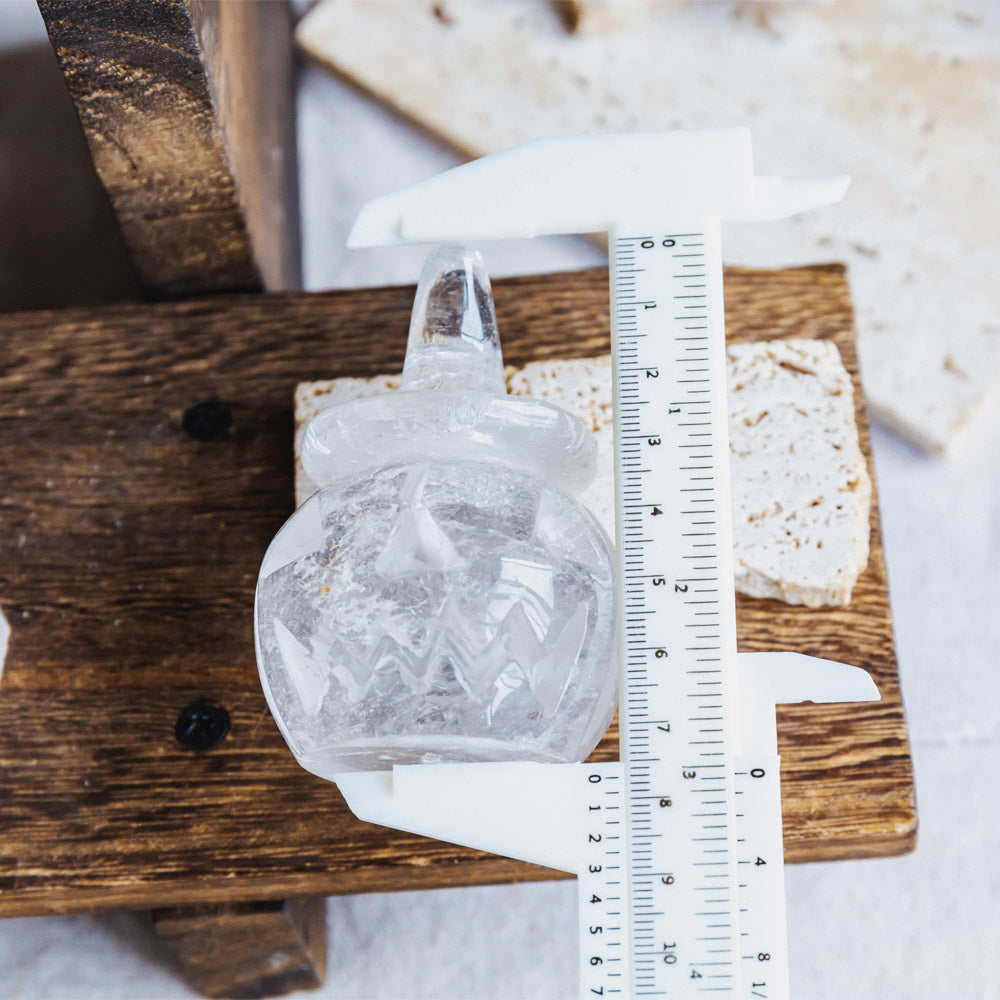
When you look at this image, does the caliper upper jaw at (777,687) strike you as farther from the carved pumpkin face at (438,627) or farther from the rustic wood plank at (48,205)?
the rustic wood plank at (48,205)

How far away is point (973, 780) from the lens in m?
0.67

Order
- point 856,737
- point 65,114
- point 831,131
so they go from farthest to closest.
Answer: point 831,131
point 65,114
point 856,737

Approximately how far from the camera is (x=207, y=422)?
1.72ft

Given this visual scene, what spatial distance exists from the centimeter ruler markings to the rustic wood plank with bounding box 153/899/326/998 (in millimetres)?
197

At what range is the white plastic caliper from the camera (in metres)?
0.35

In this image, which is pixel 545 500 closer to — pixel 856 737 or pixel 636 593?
pixel 636 593

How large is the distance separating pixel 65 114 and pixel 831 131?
47 centimetres

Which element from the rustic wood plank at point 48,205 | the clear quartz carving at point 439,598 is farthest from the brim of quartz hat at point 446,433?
the rustic wood plank at point 48,205

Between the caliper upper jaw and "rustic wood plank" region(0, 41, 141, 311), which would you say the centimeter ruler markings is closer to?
the caliper upper jaw

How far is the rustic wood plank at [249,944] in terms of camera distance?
49 cm

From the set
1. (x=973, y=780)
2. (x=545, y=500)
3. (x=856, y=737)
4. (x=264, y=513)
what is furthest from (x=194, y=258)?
(x=973, y=780)

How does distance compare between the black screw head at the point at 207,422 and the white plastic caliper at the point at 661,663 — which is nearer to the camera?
the white plastic caliper at the point at 661,663

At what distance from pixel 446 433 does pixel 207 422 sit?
183 millimetres

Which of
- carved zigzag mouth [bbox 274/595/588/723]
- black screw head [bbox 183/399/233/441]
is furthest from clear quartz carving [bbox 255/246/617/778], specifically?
black screw head [bbox 183/399/233/441]
